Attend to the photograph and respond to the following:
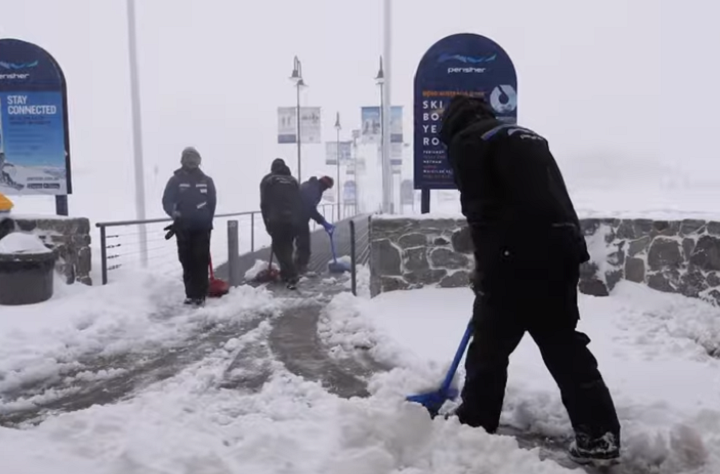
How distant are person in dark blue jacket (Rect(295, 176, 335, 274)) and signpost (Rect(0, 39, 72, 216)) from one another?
364cm

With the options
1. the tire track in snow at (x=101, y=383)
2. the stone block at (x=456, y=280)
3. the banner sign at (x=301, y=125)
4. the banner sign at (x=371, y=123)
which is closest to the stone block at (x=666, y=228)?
the stone block at (x=456, y=280)

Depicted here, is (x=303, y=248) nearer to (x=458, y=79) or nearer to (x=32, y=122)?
(x=458, y=79)

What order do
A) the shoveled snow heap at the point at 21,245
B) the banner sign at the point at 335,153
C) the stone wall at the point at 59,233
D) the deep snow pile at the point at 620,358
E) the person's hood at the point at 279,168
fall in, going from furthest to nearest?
the banner sign at the point at 335,153
the person's hood at the point at 279,168
the stone wall at the point at 59,233
the shoveled snow heap at the point at 21,245
the deep snow pile at the point at 620,358

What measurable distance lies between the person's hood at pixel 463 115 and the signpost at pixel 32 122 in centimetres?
636

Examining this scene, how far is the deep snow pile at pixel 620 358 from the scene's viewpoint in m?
3.00

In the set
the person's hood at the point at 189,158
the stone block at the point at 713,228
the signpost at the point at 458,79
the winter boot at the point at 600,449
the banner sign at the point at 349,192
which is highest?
the signpost at the point at 458,79

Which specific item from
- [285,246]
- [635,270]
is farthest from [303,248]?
[635,270]

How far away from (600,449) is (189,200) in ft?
18.5

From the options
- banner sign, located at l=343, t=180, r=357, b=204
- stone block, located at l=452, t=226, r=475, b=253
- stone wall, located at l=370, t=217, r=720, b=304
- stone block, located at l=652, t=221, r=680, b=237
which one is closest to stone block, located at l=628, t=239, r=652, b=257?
stone wall, located at l=370, t=217, r=720, b=304

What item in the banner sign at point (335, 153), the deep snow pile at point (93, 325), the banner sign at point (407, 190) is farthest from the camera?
the banner sign at point (407, 190)

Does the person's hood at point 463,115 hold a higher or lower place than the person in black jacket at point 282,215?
higher

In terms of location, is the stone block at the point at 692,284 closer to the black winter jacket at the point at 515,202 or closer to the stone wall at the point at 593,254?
the stone wall at the point at 593,254

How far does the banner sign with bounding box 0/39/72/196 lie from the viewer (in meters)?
7.73

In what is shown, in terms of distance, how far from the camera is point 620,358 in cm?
461
